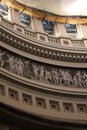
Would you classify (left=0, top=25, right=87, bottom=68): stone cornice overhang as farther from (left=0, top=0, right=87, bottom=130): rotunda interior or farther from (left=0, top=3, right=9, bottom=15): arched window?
(left=0, top=3, right=9, bottom=15): arched window

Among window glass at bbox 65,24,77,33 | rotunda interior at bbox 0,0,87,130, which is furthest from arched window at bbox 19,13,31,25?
window glass at bbox 65,24,77,33

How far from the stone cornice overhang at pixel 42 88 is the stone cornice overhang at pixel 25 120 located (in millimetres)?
5812

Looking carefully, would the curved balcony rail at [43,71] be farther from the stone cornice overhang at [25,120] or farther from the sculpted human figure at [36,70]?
the stone cornice overhang at [25,120]

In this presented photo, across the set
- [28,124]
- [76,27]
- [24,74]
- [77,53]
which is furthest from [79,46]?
[28,124]

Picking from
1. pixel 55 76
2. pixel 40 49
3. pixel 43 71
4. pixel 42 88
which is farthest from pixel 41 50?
pixel 42 88

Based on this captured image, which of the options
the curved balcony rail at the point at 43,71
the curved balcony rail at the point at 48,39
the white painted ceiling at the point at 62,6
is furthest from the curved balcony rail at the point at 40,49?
the white painted ceiling at the point at 62,6

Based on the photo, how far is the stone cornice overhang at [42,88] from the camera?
15391 millimetres

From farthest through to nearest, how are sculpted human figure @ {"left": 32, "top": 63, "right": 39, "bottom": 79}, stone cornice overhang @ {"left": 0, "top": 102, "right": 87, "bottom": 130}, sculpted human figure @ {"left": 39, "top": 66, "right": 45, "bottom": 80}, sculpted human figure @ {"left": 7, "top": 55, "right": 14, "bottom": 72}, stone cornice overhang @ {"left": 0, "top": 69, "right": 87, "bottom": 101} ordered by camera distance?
sculpted human figure @ {"left": 39, "top": 66, "right": 45, "bottom": 80}
sculpted human figure @ {"left": 32, "top": 63, "right": 39, "bottom": 79}
sculpted human figure @ {"left": 7, "top": 55, "right": 14, "bottom": 72}
stone cornice overhang @ {"left": 0, "top": 69, "right": 87, "bottom": 101}
stone cornice overhang @ {"left": 0, "top": 102, "right": 87, "bottom": 130}

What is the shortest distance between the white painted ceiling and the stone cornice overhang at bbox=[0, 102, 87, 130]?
12.7 meters

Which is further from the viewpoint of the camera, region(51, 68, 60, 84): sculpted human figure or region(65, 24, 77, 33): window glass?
region(65, 24, 77, 33): window glass

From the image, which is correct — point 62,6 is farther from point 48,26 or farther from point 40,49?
point 40,49

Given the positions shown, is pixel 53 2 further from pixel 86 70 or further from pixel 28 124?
pixel 28 124

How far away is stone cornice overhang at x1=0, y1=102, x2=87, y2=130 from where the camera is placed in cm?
881

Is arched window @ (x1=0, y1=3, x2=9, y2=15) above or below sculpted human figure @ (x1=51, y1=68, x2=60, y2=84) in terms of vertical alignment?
above
